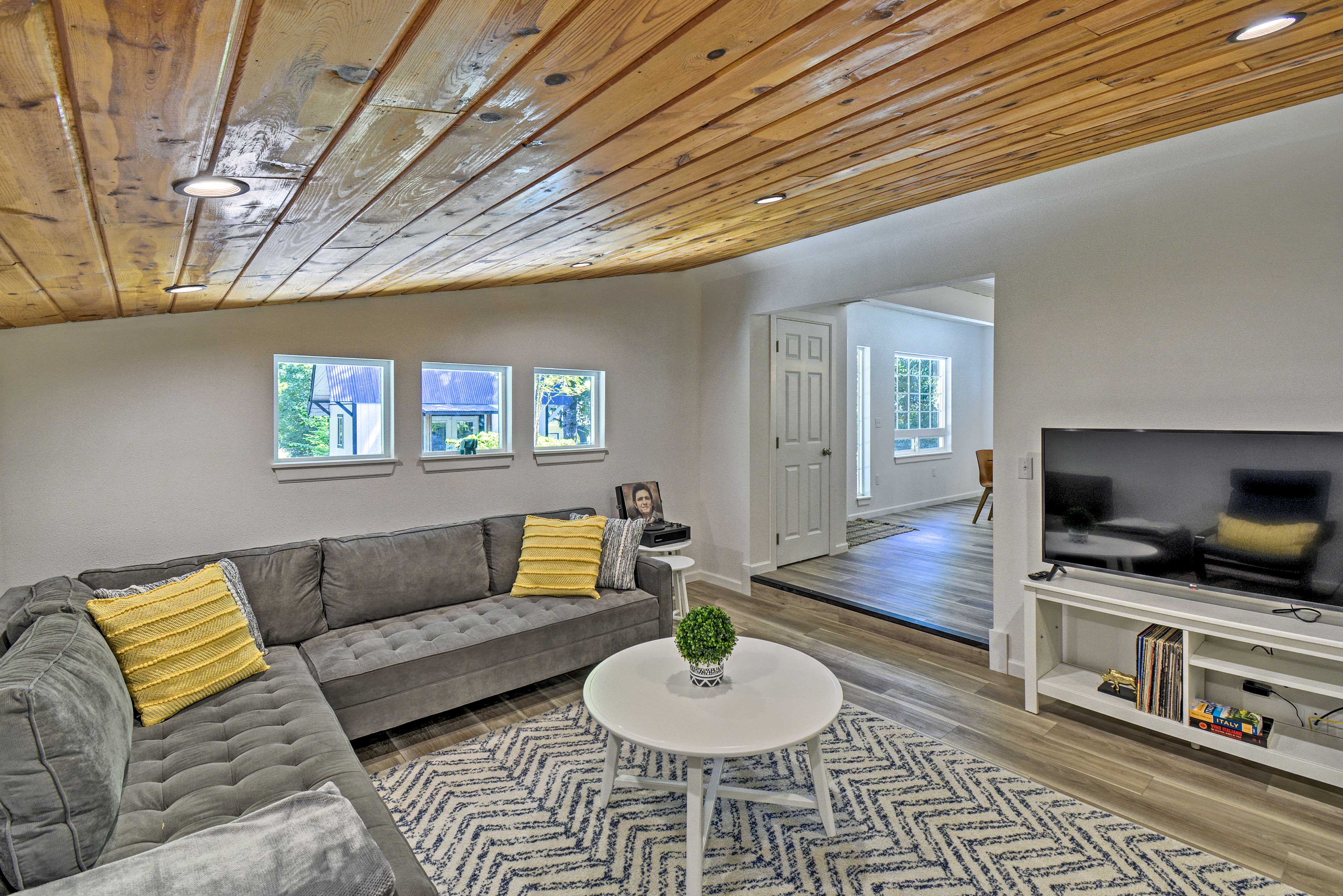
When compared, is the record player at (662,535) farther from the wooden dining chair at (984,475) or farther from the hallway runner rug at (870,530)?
the wooden dining chair at (984,475)

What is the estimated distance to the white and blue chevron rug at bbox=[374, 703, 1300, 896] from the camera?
1.99 m

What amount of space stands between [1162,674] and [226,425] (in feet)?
14.4

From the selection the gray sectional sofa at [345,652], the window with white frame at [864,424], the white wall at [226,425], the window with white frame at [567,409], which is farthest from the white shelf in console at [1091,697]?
the window with white frame at [864,424]

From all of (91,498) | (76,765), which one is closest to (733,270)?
(91,498)

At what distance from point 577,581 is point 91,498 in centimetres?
224

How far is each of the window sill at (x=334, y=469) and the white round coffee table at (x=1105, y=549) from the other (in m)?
3.49

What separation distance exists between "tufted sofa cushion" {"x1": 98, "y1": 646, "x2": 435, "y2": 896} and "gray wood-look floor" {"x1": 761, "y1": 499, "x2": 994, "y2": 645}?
3.18m

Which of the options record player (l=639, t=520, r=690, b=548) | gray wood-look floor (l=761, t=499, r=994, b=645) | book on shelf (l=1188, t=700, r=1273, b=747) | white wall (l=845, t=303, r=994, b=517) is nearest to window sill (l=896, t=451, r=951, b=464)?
white wall (l=845, t=303, r=994, b=517)

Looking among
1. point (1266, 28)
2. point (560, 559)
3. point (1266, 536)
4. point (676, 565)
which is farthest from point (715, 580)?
point (1266, 28)

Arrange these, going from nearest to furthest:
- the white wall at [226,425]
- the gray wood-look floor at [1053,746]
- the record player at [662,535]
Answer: the gray wood-look floor at [1053,746] → the white wall at [226,425] → the record player at [662,535]

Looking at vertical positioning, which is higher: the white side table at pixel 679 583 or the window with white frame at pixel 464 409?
the window with white frame at pixel 464 409

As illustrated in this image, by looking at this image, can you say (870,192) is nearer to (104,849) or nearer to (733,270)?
(733,270)

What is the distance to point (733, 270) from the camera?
16.3 ft

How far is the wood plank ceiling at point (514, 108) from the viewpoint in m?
0.81
